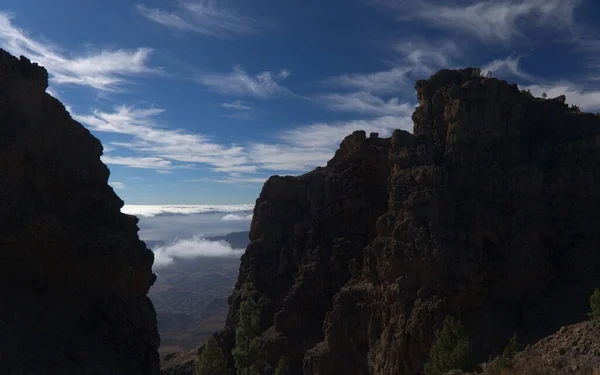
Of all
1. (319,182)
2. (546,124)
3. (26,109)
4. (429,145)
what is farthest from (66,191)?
(546,124)

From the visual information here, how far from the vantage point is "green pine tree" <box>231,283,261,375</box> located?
63.0m

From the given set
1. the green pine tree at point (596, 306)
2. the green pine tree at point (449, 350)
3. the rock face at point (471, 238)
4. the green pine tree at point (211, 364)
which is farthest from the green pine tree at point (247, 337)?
the green pine tree at point (596, 306)

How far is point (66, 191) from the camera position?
34938 millimetres

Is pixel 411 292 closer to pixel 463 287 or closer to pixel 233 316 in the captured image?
pixel 463 287

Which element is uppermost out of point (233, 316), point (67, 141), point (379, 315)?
point (67, 141)

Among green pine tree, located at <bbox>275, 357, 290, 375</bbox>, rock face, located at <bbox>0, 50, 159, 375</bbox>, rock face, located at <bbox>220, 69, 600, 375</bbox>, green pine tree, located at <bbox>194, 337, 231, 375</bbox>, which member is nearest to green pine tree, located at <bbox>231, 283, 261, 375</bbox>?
rock face, located at <bbox>220, 69, 600, 375</bbox>

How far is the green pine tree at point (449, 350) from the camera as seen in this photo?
113ft

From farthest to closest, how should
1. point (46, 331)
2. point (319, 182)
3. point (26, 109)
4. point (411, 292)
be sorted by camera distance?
point (319, 182) < point (411, 292) < point (26, 109) < point (46, 331)

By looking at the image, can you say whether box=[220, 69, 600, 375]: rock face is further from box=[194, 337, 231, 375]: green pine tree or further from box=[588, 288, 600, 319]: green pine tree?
box=[194, 337, 231, 375]: green pine tree

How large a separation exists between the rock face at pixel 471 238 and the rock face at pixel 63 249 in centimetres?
2582

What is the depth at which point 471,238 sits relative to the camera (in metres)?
44.8

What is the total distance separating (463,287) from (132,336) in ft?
101

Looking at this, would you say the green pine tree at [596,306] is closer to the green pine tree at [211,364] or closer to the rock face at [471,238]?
the rock face at [471,238]

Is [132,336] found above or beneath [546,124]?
beneath
